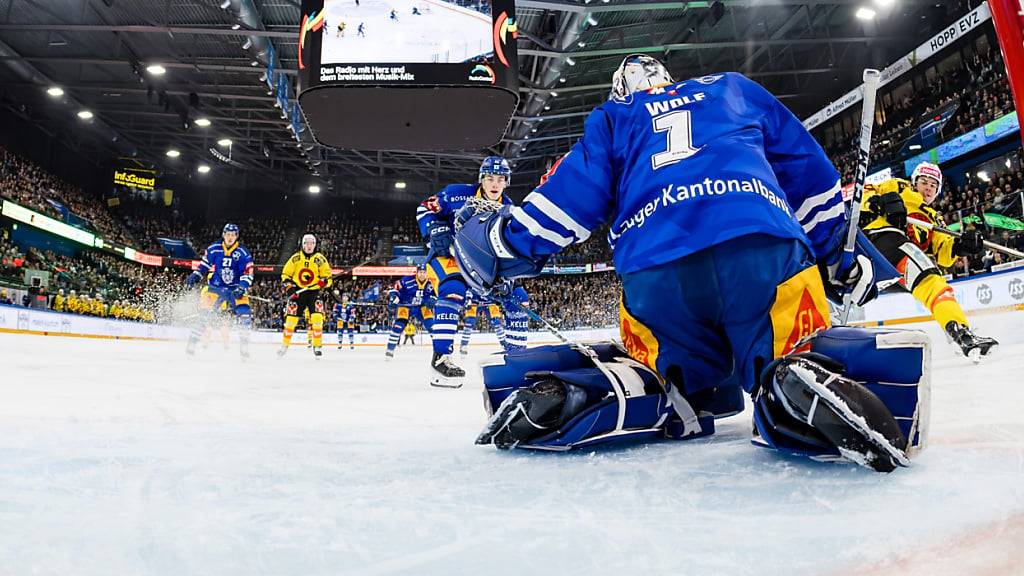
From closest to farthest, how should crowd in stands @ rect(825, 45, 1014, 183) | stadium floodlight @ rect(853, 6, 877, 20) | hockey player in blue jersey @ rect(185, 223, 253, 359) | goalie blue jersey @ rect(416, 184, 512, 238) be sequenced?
goalie blue jersey @ rect(416, 184, 512, 238) → hockey player in blue jersey @ rect(185, 223, 253, 359) → crowd in stands @ rect(825, 45, 1014, 183) → stadium floodlight @ rect(853, 6, 877, 20)

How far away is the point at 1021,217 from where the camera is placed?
9.62 meters

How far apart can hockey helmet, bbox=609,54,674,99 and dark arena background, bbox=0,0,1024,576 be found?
42 centimetres

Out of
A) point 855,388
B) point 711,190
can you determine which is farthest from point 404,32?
point 855,388

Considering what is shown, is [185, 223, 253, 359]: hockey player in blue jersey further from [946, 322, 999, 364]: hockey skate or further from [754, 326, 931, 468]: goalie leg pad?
[754, 326, 931, 468]: goalie leg pad

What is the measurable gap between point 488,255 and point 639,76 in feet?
2.23

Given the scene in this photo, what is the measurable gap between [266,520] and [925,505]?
0.94m

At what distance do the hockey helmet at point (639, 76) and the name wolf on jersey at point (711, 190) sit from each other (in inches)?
17.3

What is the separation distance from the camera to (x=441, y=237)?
3.76 m

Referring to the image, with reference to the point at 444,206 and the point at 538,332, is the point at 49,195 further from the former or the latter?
the point at 444,206

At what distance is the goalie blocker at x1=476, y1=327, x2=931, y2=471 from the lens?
109 centimetres

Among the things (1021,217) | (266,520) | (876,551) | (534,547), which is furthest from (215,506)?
(1021,217)

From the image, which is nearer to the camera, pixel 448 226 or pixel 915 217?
pixel 448 226

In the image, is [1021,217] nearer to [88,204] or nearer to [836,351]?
[836,351]

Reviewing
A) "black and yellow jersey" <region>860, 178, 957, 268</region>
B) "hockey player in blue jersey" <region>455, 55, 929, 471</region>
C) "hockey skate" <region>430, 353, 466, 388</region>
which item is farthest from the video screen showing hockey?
"hockey player in blue jersey" <region>455, 55, 929, 471</region>
